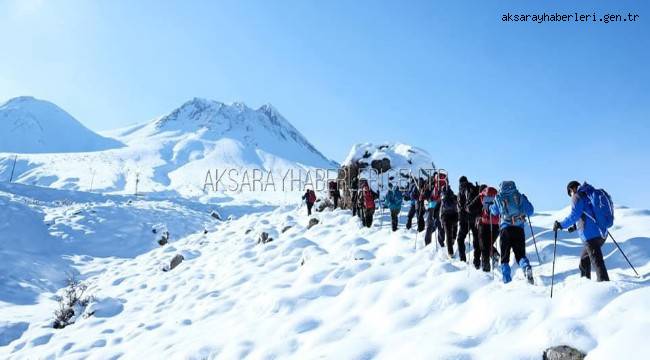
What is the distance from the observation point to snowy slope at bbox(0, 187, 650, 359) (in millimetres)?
4430

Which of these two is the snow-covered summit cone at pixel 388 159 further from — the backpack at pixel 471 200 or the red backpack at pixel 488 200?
the red backpack at pixel 488 200

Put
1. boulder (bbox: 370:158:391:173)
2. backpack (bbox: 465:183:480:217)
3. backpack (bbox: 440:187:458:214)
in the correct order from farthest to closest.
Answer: boulder (bbox: 370:158:391:173) → backpack (bbox: 440:187:458:214) → backpack (bbox: 465:183:480:217)

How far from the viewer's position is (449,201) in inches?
349

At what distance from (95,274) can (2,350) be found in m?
9.75

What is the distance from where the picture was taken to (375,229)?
13711 mm

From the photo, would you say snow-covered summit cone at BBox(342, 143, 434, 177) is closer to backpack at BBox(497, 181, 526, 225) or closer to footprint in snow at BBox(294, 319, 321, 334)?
backpack at BBox(497, 181, 526, 225)

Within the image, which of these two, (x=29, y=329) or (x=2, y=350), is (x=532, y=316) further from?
(x=29, y=329)

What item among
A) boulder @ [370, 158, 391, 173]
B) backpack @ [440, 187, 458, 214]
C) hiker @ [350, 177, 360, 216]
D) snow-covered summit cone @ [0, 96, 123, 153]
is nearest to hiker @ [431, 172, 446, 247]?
backpack @ [440, 187, 458, 214]

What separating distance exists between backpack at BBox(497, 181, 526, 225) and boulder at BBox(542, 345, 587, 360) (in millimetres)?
3038

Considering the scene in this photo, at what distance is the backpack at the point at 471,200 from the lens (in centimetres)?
827

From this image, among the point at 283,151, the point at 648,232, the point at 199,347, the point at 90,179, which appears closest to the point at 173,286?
the point at 199,347

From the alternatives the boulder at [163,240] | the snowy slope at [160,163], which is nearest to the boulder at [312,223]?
the boulder at [163,240]

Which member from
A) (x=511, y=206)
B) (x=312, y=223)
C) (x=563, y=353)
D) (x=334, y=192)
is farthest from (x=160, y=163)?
(x=563, y=353)

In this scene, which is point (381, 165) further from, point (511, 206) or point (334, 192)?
point (511, 206)
